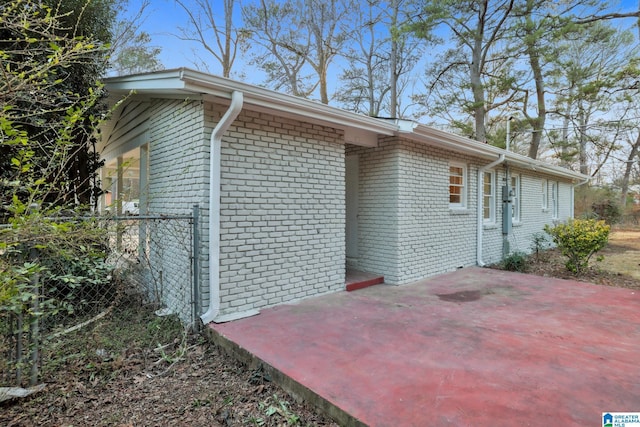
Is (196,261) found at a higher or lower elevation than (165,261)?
higher

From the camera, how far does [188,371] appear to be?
3.20m

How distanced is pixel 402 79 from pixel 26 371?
16987 mm

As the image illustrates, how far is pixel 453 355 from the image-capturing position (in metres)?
3.11

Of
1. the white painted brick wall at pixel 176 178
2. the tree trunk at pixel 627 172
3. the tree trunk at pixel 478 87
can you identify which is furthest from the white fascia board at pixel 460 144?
the tree trunk at pixel 627 172

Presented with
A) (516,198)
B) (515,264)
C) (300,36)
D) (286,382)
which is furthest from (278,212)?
(300,36)

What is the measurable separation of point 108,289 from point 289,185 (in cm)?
270

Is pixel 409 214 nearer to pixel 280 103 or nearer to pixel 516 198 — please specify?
pixel 280 103

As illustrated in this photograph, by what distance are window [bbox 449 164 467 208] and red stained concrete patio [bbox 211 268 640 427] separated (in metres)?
2.86

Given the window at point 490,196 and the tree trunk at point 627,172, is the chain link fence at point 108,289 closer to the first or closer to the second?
the window at point 490,196

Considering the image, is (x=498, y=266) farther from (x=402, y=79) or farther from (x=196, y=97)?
(x=402, y=79)

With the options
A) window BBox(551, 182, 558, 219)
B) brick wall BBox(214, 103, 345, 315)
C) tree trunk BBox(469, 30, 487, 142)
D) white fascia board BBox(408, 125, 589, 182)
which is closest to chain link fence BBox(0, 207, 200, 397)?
brick wall BBox(214, 103, 345, 315)

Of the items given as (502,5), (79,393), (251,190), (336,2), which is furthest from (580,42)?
(79,393)

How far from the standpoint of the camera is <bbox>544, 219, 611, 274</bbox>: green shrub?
718 cm

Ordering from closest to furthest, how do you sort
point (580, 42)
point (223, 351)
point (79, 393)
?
point (79, 393)
point (223, 351)
point (580, 42)
